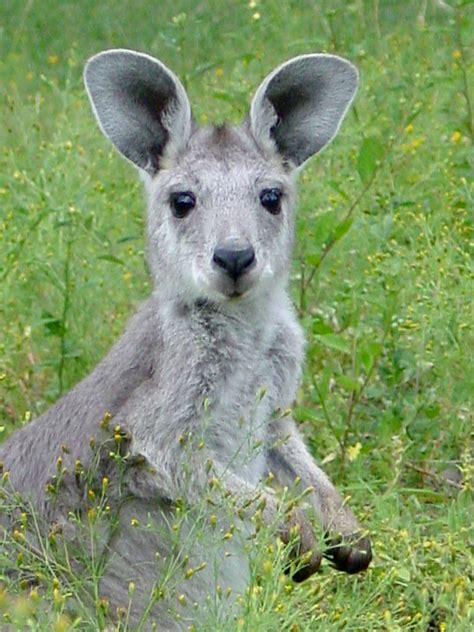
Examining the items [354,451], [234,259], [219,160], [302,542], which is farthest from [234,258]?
[354,451]

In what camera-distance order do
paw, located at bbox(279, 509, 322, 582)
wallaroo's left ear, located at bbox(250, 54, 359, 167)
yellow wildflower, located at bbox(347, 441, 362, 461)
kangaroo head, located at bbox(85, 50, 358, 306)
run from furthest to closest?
yellow wildflower, located at bbox(347, 441, 362, 461) → wallaroo's left ear, located at bbox(250, 54, 359, 167) → kangaroo head, located at bbox(85, 50, 358, 306) → paw, located at bbox(279, 509, 322, 582)

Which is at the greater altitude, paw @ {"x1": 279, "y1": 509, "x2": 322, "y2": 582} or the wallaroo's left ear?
the wallaroo's left ear

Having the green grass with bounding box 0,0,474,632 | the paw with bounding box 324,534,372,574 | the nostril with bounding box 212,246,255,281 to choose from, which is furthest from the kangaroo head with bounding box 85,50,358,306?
the paw with bounding box 324,534,372,574

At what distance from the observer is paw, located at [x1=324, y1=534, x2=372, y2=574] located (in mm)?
4555

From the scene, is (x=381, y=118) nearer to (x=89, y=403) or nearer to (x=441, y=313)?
(x=441, y=313)

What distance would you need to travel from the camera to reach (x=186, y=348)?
4.59 m

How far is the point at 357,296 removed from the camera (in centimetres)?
564

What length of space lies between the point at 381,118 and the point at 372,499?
231 centimetres

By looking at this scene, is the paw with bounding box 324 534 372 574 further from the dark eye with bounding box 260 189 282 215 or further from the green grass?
the dark eye with bounding box 260 189 282 215

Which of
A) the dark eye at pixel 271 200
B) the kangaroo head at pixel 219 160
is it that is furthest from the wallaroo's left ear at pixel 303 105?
A: the dark eye at pixel 271 200

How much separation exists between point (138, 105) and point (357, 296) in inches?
45.9

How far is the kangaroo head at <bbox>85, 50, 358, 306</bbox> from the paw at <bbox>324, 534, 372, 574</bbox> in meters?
0.75

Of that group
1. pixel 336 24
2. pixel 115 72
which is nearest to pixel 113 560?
pixel 115 72

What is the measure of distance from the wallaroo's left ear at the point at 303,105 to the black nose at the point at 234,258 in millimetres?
654
